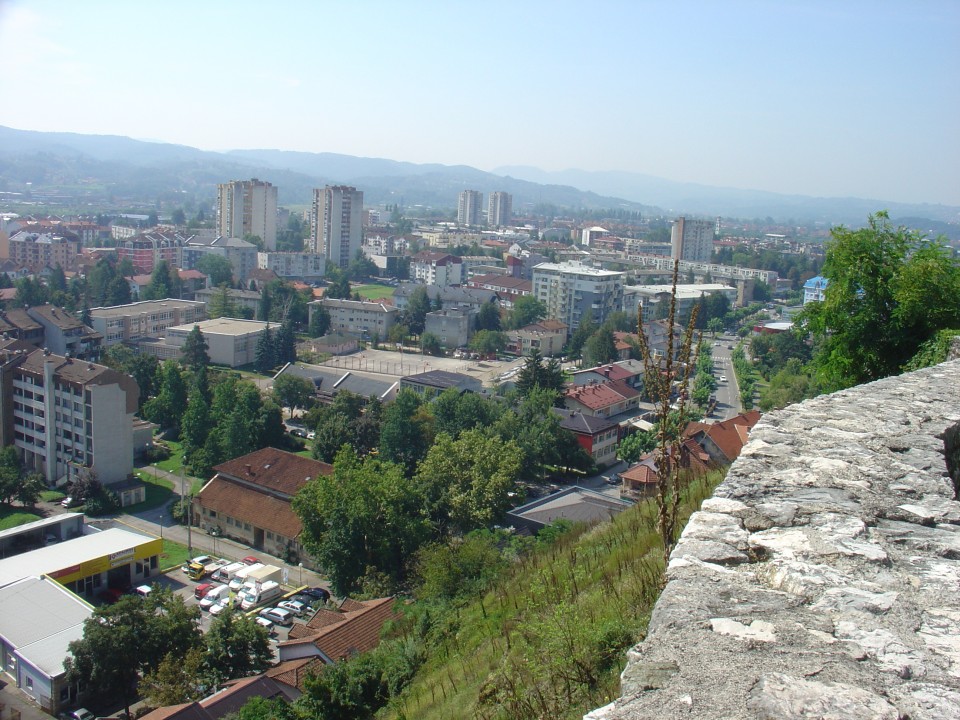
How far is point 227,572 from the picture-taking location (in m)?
6.04

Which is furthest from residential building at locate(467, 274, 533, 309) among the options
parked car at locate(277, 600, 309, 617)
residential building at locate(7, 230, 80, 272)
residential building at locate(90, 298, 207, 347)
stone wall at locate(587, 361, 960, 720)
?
stone wall at locate(587, 361, 960, 720)

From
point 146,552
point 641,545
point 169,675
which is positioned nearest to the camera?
point 641,545

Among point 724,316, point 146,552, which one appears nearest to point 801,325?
point 146,552

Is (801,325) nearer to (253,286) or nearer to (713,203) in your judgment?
(253,286)

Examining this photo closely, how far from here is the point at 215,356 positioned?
1361cm

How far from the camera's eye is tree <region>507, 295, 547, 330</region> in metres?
17.0

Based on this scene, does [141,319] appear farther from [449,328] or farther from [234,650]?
[234,650]

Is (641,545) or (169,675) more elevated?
(641,545)

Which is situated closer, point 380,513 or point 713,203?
point 380,513

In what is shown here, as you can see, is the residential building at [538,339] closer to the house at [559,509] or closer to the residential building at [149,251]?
the house at [559,509]

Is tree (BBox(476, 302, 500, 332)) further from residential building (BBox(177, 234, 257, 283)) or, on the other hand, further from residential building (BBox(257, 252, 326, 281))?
residential building (BBox(257, 252, 326, 281))

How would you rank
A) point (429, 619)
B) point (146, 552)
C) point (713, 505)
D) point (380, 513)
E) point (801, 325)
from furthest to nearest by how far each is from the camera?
point (146, 552), point (380, 513), point (801, 325), point (429, 619), point (713, 505)

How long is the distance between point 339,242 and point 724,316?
12840mm

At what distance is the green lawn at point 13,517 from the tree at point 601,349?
31.2 ft
